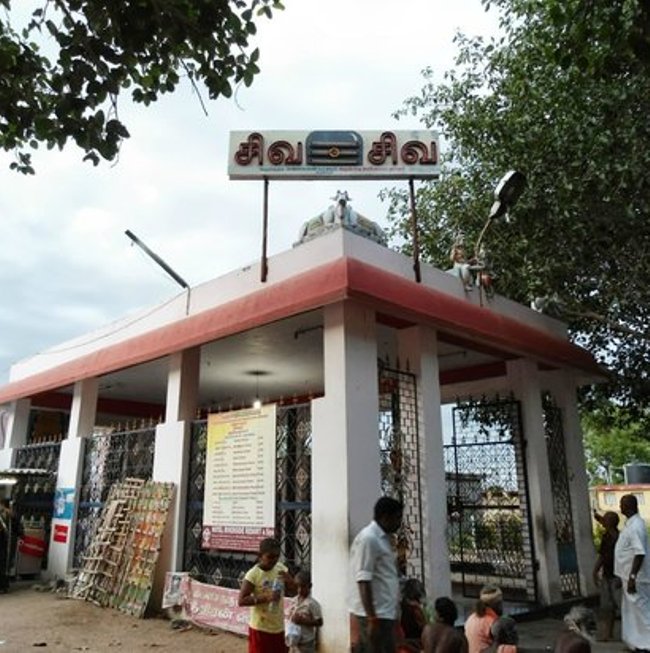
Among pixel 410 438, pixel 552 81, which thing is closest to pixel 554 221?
pixel 552 81

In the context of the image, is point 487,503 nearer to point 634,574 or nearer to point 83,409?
point 634,574

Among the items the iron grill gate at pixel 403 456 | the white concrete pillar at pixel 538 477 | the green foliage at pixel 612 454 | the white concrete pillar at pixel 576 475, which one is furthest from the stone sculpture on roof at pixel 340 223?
the green foliage at pixel 612 454

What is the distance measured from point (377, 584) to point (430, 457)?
3.29 metres

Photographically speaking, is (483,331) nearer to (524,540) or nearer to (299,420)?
(299,420)

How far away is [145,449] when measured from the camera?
930 cm

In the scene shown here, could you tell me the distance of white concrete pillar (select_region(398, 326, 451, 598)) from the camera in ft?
22.6

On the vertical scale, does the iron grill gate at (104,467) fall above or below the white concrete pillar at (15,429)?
below

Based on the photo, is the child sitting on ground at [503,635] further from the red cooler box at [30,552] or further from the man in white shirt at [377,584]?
the red cooler box at [30,552]

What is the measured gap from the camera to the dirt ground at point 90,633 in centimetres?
656

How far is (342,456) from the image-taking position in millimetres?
6332

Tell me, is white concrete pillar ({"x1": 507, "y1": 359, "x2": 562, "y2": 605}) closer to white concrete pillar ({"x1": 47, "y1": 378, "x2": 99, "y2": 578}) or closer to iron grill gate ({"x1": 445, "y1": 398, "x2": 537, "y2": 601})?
iron grill gate ({"x1": 445, "y1": 398, "x2": 537, "y2": 601})

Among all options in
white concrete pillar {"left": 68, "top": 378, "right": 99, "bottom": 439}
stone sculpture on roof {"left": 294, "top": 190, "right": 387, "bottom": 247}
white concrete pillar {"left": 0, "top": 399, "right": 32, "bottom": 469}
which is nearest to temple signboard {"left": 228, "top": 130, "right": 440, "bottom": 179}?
stone sculpture on roof {"left": 294, "top": 190, "right": 387, "bottom": 247}

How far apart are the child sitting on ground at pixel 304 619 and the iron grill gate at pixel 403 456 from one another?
1.60 meters

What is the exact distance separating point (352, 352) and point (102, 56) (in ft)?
11.6
